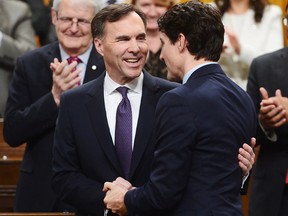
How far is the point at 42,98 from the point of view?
4.24m

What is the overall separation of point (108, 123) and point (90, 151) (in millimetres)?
145

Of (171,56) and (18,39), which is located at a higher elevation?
(171,56)

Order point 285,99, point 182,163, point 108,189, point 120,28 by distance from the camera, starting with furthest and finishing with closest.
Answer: point 285,99
point 120,28
point 108,189
point 182,163

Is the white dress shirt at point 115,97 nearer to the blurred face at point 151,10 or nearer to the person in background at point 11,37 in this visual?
the blurred face at point 151,10

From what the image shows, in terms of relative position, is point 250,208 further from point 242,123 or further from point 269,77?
point 242,123

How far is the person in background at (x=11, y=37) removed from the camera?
5.45 m

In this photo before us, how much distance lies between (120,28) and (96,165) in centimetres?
60

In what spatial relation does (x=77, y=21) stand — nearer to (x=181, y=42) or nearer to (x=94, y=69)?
(x=94, y=69)

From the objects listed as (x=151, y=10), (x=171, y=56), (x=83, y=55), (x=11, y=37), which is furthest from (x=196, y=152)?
(x=11, y=37)

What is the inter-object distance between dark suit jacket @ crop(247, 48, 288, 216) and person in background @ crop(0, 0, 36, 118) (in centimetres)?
170

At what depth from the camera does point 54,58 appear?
437cm

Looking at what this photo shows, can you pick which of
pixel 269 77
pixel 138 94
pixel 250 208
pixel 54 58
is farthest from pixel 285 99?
pixel 54 58

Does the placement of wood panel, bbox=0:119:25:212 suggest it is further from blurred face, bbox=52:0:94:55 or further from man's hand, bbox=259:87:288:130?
man's hand, bbox=259:87:288:130

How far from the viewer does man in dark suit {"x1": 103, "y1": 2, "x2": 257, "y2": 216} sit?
3080 mm
